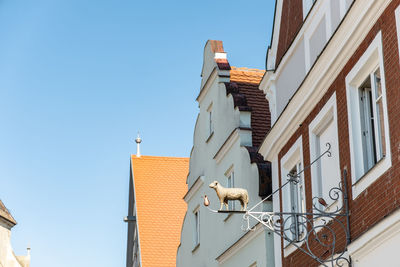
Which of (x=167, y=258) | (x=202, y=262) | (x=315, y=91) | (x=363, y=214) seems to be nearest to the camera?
(x=363, y=214)

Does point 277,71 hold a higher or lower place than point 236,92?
lower

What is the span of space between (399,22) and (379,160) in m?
1.55

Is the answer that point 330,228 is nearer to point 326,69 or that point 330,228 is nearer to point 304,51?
point 326,69

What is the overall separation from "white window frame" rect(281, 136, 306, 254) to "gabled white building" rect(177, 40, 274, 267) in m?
1.16

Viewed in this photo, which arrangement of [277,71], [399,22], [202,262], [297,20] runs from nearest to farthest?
[399,22] < [297,20] < [277,71] < [202,262]

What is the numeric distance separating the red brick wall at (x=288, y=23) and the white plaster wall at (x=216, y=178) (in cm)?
246

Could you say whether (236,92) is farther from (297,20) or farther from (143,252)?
(143,252)

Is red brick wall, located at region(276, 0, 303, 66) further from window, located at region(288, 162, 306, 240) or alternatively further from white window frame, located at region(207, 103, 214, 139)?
white window frame, located at region(207, 103, 214, 139)

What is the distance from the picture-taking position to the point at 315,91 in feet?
38.7

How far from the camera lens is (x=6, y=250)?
1382 inches

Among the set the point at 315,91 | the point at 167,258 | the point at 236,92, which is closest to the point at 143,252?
the point at 167,258

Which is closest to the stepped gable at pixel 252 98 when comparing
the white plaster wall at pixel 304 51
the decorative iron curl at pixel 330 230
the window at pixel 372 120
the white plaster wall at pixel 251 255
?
the white plaster wall at pixel 304 51

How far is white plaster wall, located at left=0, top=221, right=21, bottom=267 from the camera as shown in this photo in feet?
113

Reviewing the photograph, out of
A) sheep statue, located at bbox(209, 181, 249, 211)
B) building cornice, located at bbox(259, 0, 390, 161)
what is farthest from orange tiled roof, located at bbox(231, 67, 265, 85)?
sheep statue, located at bbox(209, 181, 249, 211)
